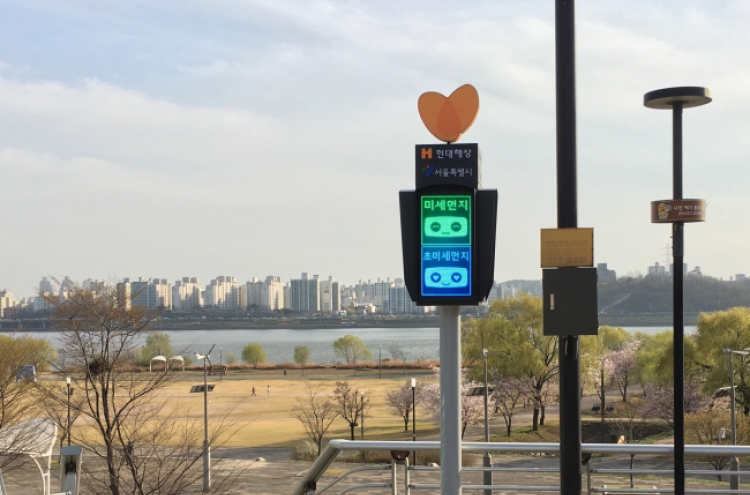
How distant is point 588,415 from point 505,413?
11011 millimetres

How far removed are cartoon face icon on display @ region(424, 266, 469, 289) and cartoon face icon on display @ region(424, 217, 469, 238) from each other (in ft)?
0.72

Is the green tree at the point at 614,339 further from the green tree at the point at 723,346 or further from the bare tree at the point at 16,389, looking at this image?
the bare tree at the point at 16,389

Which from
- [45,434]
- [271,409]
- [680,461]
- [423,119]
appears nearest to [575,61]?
[423,119]

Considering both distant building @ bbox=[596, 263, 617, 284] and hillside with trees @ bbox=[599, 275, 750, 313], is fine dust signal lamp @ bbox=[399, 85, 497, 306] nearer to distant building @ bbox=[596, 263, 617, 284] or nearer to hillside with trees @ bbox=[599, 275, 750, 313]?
distant building @ bbox=[596, 263, 617, 284]

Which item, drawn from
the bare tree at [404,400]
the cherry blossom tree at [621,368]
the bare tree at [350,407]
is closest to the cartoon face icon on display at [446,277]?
the bare tree at [350,407]

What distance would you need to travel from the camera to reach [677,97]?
216 inches

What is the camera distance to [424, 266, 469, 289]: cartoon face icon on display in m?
4.96

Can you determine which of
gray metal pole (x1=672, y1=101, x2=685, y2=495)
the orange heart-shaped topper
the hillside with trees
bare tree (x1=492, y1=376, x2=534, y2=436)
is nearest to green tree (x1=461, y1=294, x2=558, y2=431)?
bare tree (x1=492, y1=376, x2=534, y2=436)

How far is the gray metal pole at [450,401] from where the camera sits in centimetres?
514

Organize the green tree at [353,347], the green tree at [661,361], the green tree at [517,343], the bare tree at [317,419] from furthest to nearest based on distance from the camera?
the green tree at [353,347] < the green tree at [517,343] < the bare tree at [317,419] < the green tree at [661,361]

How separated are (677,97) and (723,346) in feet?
155

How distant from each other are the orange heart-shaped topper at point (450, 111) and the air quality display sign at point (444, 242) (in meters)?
0.51

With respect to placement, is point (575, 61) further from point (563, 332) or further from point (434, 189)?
point (563, 332)

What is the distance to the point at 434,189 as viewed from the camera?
504 cm
